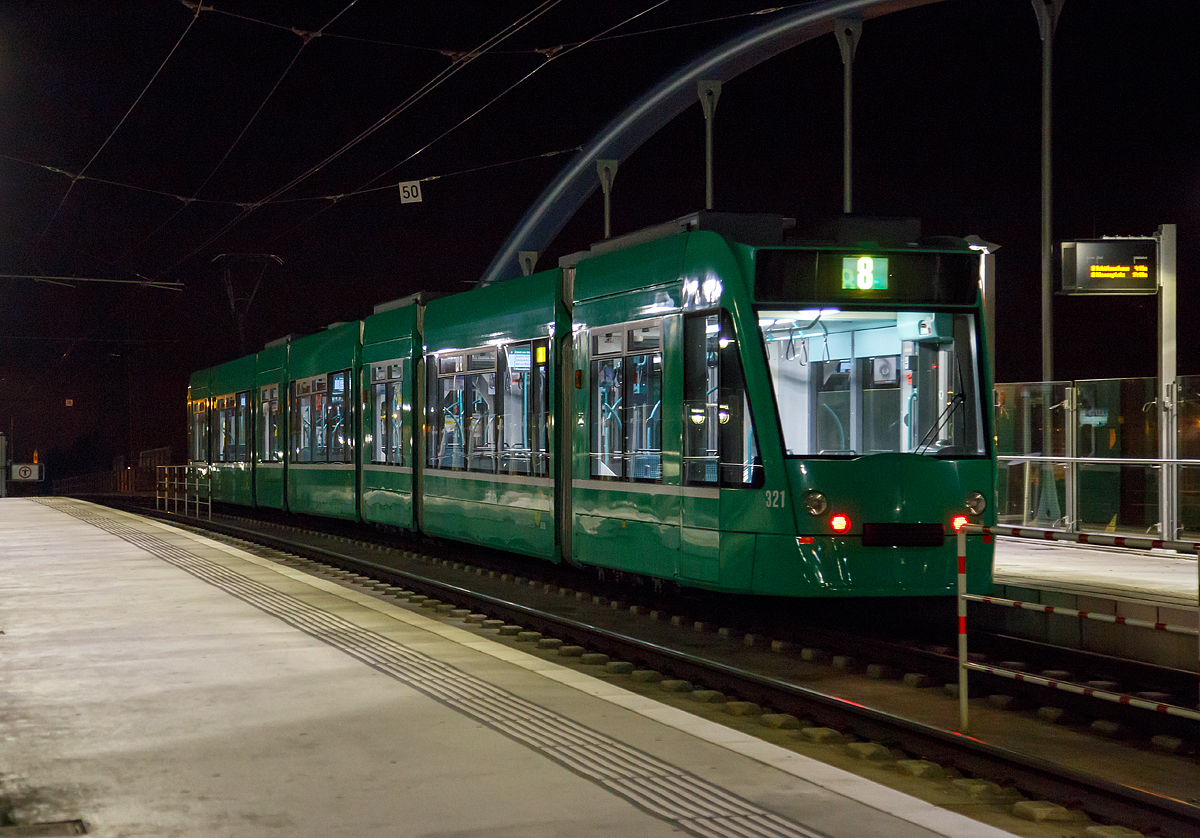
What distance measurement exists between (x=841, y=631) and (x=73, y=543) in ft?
43.9

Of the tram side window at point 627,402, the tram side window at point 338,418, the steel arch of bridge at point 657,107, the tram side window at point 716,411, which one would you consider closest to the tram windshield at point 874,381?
the tram side window at point 716,411

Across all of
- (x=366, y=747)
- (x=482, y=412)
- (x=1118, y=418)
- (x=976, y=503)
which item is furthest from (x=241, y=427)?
(x=366, y=747)

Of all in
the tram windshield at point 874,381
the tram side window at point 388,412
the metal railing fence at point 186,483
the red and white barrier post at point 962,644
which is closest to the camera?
the red and white barrier post at point 962,644

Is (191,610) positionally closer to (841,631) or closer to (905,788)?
(841,631)

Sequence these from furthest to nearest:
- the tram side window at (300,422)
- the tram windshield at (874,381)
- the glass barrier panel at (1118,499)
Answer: the tram side window at (300,422) < the glass barrier panel at (1118,499) < the tram windshield at (874,381)

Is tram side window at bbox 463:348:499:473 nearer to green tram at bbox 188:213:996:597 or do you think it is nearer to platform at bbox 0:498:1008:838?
green tram at bbox 188:213:996:597

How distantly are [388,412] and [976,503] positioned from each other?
35.3 feet

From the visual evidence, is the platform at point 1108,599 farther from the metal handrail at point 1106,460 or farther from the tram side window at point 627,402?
the tram side window at point 627,402

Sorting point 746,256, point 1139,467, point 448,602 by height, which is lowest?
point 448,602

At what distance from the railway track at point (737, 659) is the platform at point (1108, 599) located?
637 millimetres

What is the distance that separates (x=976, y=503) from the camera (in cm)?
1088

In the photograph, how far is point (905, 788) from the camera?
674 cm

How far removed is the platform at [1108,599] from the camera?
10.2 metres

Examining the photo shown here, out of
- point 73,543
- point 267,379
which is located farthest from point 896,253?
point 267,379
